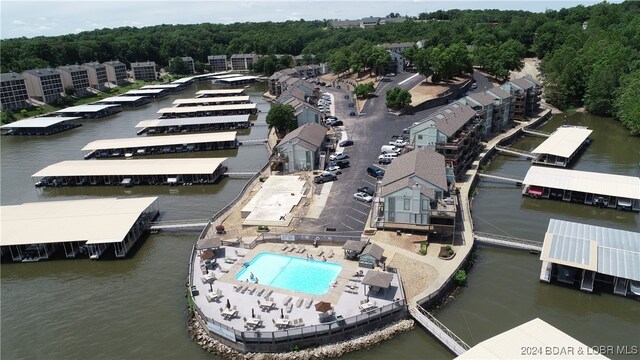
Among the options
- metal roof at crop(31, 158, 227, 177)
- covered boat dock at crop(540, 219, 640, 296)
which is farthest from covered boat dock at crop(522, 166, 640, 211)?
metal roof at crop(31, 158, 227, 177)

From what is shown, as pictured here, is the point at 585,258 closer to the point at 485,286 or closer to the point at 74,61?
the point at 485,286

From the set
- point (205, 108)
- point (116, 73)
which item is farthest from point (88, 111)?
point (116, 73)

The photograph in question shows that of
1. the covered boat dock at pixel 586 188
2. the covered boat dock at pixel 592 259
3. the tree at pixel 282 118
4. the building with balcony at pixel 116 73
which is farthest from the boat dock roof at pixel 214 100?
the covered boat dock at pixel 592 259

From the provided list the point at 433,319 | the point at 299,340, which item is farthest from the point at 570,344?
the point at 299,340

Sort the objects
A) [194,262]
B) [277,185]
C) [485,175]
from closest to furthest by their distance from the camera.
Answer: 1. [194,262]
2. [277,185]
3. [485,175]

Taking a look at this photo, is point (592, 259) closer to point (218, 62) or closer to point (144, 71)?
point (144, 71)

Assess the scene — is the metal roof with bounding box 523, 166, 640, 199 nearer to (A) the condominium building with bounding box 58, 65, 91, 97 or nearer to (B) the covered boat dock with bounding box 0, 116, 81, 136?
(B) the covered boat dock with bounding box 0, 116, 81, 136
